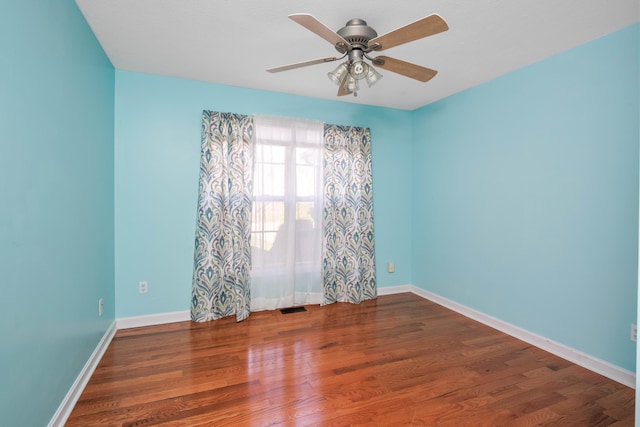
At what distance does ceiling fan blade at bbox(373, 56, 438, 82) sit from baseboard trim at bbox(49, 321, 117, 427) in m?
2.67

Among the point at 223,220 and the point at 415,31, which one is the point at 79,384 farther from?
the point at 415,31

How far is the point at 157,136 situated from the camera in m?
3.04

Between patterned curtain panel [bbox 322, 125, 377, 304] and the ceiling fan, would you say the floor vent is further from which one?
the ceiling fan

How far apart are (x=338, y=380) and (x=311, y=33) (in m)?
2.44

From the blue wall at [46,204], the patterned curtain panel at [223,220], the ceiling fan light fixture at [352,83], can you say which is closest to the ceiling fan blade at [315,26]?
the ceiling fan light fixture at [352,83]

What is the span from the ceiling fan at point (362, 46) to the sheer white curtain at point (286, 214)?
4.70 ft

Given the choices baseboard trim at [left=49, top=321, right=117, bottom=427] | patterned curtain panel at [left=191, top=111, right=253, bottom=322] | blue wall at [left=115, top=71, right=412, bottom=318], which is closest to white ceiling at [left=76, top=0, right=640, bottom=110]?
blue wall at [left=115, top=71, right=412, bottom=318]

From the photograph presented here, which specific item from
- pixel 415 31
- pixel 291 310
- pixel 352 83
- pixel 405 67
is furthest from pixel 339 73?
pixel 291 310

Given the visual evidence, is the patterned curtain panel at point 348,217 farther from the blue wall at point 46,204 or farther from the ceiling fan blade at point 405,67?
the blue wall at point 46,204

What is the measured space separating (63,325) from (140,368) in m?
0.76

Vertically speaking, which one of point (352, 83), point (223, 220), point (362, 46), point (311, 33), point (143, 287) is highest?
point (311, 33)

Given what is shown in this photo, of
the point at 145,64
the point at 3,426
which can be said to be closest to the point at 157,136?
the point at 145,64

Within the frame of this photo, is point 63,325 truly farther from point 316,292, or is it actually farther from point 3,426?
point 316,292

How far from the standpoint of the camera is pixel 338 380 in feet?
6.98
